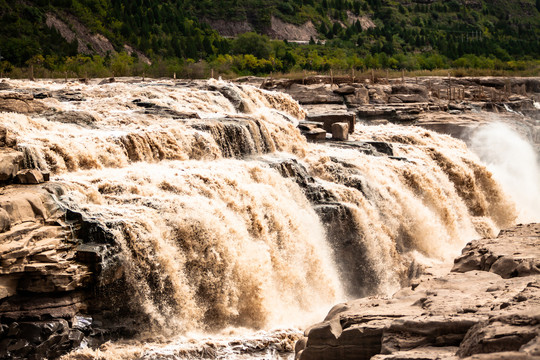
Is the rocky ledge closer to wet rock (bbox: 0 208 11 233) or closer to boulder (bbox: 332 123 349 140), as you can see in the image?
wet rock (bbox: 0 208 11 233)

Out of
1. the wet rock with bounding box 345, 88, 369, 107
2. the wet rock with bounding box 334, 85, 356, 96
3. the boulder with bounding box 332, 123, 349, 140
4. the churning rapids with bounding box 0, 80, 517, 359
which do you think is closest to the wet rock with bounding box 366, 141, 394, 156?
the churning rapids with bounding box 0, 80, 517, 359

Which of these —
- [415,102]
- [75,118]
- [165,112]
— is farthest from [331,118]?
[415,102]

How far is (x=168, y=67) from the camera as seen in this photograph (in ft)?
149

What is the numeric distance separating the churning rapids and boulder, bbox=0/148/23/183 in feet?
2.01

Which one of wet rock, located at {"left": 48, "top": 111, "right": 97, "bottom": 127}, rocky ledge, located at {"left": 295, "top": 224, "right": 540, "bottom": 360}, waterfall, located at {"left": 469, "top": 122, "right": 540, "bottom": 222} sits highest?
wet rock, located at {"left": 48, "top": 111, "right": 97, "bottom": 127}

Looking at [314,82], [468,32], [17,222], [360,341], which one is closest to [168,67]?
[314,82]

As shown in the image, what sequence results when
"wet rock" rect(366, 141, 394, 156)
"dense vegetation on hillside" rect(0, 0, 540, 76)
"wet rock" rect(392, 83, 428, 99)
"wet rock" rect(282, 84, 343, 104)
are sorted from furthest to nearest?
"dense vegetation on hillside" rect(0, 0, 540, 76) → "wet rock" rect(392, 83, 428, 99) → "wet rock" rect(282, 84, 343, 104) → "wet rock" rect(366, 141, 394, 156)

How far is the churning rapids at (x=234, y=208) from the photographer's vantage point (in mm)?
→ 14180

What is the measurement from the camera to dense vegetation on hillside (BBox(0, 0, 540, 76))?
4759 cm

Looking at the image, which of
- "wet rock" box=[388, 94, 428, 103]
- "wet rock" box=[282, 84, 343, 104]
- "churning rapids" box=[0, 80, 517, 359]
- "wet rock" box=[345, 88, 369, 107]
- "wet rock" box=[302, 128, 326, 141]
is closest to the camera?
"churning rapids" box=[0, 80, 517, 359]

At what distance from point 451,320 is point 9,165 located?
8.64 meters

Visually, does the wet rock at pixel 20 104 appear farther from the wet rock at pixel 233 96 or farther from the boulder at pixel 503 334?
the boulder at pixel 503 334

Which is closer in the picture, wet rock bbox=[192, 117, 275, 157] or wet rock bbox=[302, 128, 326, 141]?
wet rock bbox=[192, 117, 275, 157]

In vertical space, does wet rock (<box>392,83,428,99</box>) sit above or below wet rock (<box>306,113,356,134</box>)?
below
